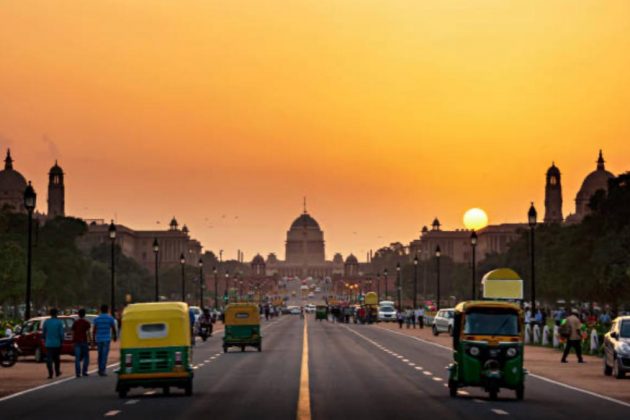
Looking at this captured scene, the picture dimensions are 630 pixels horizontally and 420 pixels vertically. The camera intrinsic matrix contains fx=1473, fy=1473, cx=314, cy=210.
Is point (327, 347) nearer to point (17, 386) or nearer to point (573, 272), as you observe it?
point (17, 386)

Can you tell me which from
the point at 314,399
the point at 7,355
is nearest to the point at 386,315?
the point at 7,355

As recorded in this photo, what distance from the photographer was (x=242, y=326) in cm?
6241

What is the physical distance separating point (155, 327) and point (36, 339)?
20.8 metres

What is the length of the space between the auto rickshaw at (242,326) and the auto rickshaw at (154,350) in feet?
97.5

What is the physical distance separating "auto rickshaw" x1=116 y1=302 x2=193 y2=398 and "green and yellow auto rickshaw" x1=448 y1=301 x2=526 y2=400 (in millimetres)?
5798

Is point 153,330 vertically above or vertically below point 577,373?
above

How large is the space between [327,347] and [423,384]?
30.8 metres

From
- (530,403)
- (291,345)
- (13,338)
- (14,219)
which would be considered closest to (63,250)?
(14,219)

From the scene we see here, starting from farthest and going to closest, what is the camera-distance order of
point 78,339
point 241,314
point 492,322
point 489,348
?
point 241,314 → point 78,339 → point 492,322 → point 489,348

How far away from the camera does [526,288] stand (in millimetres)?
167875

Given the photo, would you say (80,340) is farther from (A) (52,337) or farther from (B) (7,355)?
(B) (7,355)

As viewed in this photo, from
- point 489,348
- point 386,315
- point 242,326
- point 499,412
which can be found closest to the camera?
point 499,412

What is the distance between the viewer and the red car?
50719mm

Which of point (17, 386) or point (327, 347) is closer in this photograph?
point (17, 386)
